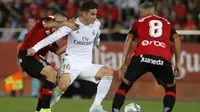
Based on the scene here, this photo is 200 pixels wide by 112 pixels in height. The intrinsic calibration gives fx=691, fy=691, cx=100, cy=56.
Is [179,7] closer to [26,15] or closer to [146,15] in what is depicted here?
[26,15]

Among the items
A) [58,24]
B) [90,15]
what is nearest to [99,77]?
[90,15]

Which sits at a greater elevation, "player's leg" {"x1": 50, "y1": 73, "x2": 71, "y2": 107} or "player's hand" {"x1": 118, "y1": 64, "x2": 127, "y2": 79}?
"player's hand" {"x1": 118, "y1": 64, "x2": 127, "y2": 79}

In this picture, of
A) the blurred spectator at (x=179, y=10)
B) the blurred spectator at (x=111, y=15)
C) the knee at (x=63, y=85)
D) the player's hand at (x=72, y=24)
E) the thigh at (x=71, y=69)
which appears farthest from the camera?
the blurred spectator at (x=111, y=15)

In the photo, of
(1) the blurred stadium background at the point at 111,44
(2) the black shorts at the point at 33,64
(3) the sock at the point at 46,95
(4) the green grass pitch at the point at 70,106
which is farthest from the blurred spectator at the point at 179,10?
(3) the sock at the point at 46,95

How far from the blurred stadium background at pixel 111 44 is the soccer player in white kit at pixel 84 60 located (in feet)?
19.7

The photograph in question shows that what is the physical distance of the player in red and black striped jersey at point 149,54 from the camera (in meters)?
11.1

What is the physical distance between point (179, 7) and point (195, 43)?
6.99 feet

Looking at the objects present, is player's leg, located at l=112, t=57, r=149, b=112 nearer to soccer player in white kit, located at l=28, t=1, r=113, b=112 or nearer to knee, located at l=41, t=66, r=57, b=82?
soccer player in white kit, located at l=28, t=1, r=113, b=112

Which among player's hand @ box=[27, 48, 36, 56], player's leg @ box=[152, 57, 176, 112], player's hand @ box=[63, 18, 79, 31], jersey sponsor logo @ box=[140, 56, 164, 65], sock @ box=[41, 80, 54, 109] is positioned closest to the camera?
jersey sponsor logo @ box=[140, 56, 164, 65]

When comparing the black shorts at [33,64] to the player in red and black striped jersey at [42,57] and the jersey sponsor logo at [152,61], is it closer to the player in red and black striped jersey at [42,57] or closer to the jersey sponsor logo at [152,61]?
the player in red and black striped jersey at [42,57]

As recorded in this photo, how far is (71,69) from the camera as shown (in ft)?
40.1

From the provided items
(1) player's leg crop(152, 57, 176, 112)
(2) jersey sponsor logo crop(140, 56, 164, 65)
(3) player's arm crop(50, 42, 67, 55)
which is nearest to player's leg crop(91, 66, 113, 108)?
(3) player's arm crop(50, 42, 67, 55)

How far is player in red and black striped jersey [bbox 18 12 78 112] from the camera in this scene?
11930 millimetres

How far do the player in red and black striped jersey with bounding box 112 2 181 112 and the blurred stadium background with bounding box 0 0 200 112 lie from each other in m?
6.91
